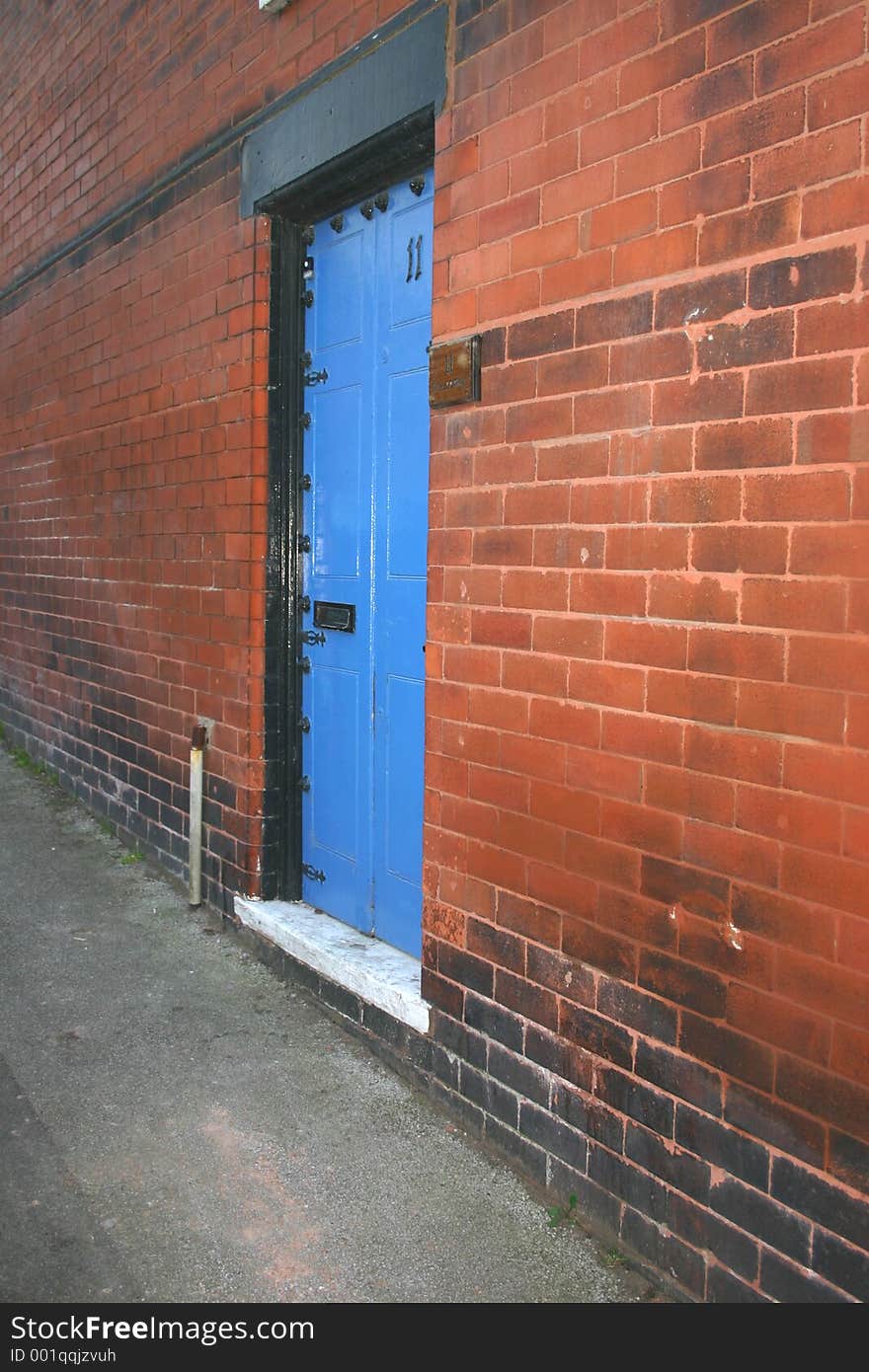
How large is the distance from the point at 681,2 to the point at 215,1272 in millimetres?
3207

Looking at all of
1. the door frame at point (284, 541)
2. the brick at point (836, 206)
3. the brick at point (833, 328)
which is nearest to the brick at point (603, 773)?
the brick at point (833, 328)

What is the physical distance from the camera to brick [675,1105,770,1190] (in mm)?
2295

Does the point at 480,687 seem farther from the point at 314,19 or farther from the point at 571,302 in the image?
the point at 314,19

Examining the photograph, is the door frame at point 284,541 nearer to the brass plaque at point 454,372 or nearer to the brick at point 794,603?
the brass plaque at point 454,372

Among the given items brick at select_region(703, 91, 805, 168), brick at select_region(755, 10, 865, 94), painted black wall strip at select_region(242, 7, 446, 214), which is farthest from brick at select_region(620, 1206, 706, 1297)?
painted black wall strip at select_region(242, 7, 446, 214)

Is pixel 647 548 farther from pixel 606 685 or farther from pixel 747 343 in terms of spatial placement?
pixel 747 343

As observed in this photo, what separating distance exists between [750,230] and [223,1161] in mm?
2791

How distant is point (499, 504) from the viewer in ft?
10.0

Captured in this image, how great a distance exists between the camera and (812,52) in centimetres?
215

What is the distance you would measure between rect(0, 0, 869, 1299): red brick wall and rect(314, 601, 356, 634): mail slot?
3.08 feet

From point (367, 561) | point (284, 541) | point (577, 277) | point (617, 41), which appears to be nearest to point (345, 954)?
point (367, 561)

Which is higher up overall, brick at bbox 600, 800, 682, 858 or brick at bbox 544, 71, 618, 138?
brick at bbox 544, 71, 618, 138

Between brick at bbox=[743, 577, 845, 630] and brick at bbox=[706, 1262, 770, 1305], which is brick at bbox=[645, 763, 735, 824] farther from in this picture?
brick at bbox=[706, 1262, 770, 1305]
